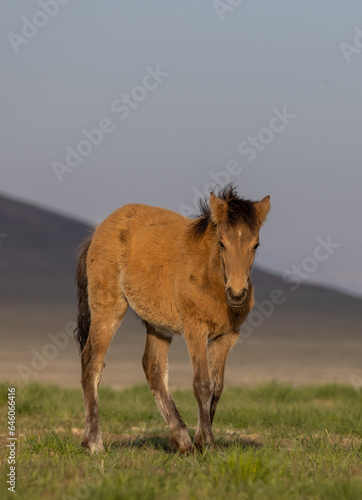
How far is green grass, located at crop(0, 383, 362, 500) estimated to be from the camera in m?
4.65

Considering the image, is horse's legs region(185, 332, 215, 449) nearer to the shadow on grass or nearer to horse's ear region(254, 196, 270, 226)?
the shadow on grass

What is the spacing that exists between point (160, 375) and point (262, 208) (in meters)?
2.65

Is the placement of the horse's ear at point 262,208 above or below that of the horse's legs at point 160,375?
above

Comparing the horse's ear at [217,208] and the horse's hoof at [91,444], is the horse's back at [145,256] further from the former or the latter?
the horse's hoof at [91,444]

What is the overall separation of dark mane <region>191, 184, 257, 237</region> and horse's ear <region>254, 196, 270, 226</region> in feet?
0.32

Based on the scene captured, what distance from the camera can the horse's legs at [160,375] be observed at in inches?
324

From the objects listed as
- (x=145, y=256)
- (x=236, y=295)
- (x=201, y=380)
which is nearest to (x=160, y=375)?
(x=201, y=380)

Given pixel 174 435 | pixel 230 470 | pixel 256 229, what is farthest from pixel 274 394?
pixel 230 470

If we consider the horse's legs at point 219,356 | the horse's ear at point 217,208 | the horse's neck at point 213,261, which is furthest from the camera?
the horse's legs at point 219,356

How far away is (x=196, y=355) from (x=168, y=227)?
1.74 meters


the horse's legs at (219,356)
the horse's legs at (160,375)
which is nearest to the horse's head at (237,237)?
the horse's legs at (219,356)

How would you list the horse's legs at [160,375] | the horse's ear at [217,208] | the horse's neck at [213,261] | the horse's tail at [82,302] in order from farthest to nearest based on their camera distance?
the horse's tail at [82,302] → the horse's legs at [160,375] → the horse's neck at [213,261] → the horse's ear at [217,208]

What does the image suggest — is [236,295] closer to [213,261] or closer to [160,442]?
[213,261]

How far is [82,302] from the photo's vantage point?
9.20 metres
